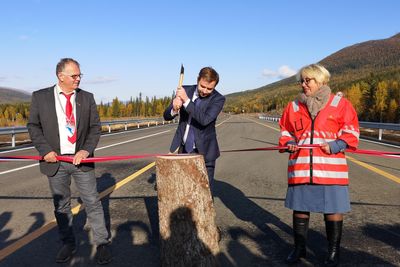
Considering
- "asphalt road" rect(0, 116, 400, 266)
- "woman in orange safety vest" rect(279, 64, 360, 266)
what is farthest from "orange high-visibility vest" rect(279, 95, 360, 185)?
"asphalt road" rect(0, 116, 400, 266)

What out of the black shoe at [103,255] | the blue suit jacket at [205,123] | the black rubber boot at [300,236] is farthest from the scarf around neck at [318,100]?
the black shoe at [103,255]

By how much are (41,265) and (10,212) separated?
2247mm

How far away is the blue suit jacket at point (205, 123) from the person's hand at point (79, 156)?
3.01 ft

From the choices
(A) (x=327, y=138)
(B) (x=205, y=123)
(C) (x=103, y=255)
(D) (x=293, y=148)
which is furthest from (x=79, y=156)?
(A) (x=327, y=138)

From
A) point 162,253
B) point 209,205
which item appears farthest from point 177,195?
point 162,253

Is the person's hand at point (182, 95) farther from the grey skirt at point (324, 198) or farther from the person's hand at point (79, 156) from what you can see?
the grey skirt at point (324, 198)

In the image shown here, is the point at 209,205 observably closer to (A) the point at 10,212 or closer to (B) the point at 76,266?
(B) the point at 76,266

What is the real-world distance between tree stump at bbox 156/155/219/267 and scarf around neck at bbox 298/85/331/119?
1116 mm

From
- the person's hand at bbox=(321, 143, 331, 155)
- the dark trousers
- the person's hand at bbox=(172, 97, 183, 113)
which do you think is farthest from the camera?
the dark trousers

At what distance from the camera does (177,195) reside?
3.50m

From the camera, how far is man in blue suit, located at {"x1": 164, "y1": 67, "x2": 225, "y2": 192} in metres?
3.71

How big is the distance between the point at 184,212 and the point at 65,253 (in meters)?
1.33

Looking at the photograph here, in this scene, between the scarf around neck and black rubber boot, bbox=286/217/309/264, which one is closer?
the scarf around neck

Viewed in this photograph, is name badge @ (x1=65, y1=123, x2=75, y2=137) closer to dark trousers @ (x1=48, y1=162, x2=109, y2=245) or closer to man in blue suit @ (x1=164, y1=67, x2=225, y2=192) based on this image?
dark trousers @ (x1=48, y1=162, x2=109, y2=245)
